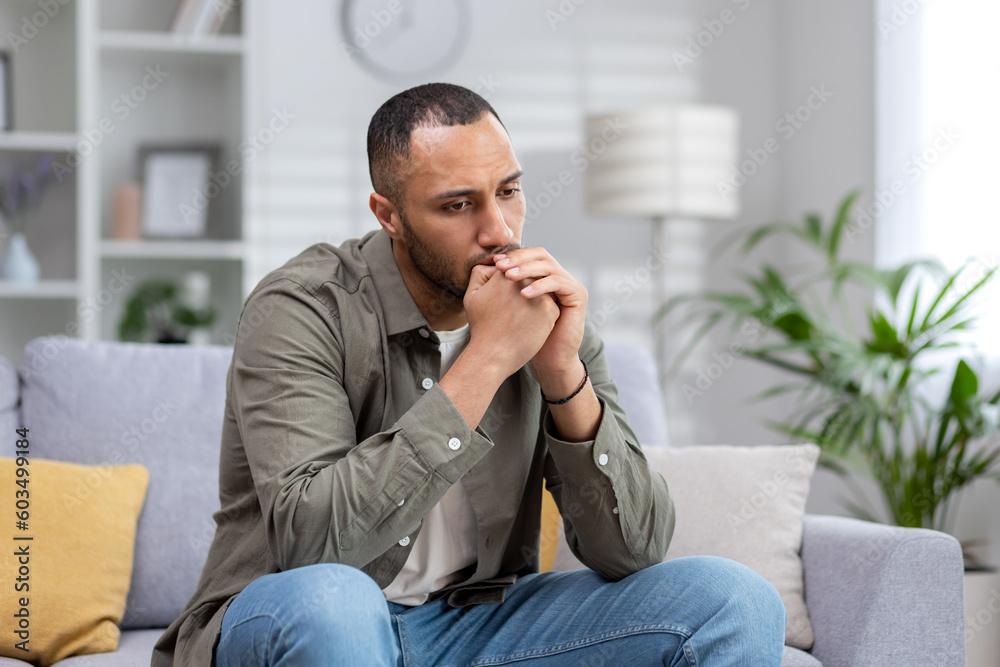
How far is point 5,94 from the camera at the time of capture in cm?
290

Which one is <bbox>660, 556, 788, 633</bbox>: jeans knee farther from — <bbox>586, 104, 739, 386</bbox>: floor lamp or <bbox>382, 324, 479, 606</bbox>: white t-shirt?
<bbox>586, 104, 739, 386</bbox>: floor lamp

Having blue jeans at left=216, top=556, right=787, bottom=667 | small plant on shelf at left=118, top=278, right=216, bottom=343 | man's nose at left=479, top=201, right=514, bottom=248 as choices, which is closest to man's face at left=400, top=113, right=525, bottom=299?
man's nose at left=479, top=201, right=514, bottom=248

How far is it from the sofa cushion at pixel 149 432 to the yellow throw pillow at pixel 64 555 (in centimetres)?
5

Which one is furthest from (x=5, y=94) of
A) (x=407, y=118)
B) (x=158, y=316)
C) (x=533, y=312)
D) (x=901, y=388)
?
(x=901, y=388)

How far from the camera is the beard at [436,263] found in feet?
4.08

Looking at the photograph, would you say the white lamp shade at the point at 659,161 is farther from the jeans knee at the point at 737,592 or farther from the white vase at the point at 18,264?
the jeans knee at the point at 737,592

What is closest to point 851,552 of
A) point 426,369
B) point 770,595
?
point 770,595

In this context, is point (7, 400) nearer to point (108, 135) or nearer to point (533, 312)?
point (533, 312)

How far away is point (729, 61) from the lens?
11.1 feet

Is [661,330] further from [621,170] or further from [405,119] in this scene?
[405,119]

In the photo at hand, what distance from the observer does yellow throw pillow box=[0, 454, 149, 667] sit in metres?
1.44

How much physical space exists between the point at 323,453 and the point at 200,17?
214 cm

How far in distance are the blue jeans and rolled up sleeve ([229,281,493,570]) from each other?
77mm

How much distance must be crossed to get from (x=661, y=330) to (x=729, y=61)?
1006mm
